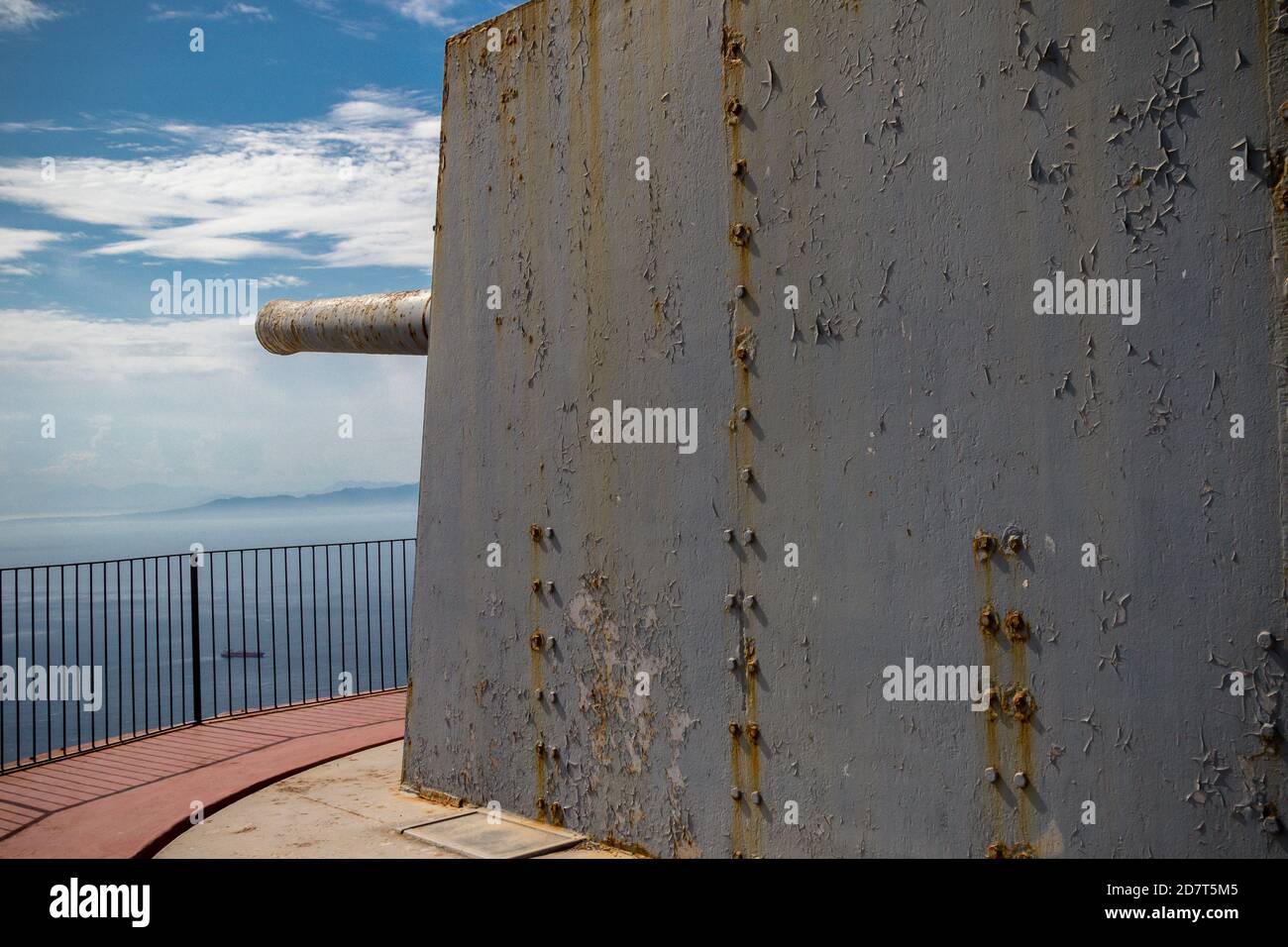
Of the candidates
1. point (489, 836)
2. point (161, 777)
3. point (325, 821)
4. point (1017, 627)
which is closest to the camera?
point (1017, 627)

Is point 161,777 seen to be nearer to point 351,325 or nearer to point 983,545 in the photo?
point 351,325

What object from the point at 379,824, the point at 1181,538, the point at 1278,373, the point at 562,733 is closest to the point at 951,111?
the point at 1278,373

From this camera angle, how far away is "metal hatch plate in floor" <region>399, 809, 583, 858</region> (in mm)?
5078

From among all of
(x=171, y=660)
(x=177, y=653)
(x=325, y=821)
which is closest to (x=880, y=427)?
(x=325, y=821)

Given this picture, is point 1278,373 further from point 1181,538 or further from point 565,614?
point 565,614

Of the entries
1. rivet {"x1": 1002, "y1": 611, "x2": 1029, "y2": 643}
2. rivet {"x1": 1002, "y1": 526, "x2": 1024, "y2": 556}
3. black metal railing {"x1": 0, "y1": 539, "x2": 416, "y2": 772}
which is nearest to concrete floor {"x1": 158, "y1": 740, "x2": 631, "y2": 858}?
black metal railing {"x1": 0, "y1": 539, "x2": 416, "y2": 772}

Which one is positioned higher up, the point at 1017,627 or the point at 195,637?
the point at 1017,627

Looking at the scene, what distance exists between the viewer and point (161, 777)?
711 centimetres

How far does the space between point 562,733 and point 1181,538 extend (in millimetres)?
3081

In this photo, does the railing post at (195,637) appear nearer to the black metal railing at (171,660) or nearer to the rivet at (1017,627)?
the black metal railing at (171,660)

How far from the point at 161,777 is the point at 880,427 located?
5.42 meters

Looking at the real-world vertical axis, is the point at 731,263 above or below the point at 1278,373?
above

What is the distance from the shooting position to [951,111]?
3855mm

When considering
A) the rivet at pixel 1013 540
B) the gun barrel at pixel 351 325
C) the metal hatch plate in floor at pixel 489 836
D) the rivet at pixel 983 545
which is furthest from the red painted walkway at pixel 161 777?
the rivet at pixel 1013 540
